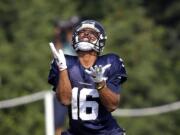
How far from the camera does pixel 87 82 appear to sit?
637 cm

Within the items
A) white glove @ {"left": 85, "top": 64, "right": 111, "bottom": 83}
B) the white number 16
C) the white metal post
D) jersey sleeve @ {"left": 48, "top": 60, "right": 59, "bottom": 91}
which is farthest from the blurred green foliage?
white glove @ {"left": 85, "top": 64, "right": 111, "bottom": 83}

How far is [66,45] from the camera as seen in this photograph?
405 inches

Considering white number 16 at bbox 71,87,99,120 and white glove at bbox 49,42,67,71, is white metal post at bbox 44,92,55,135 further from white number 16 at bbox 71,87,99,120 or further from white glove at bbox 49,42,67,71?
white glove at bbox 49,42,67,71

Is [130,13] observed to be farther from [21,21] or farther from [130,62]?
[21,21]

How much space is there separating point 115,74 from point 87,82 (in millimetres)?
206

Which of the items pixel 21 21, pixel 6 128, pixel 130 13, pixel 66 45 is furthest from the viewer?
pixel 130 13

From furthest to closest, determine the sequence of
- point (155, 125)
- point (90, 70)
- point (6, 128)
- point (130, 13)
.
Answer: point (130, 13)
point (155, 125)
point (6, 128)
point (90, 70)

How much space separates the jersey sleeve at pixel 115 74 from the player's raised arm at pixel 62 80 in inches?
11.4

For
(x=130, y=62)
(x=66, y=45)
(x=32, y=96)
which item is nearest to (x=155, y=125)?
(x=130, y=62)

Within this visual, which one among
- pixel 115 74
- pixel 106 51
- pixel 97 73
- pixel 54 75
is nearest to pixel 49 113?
pixel 106 51

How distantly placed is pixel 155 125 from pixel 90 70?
929cm

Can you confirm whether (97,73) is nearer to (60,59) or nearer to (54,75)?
(60,59)

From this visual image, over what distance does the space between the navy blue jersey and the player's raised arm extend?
84 mm

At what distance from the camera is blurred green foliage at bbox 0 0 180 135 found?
42.1ft
